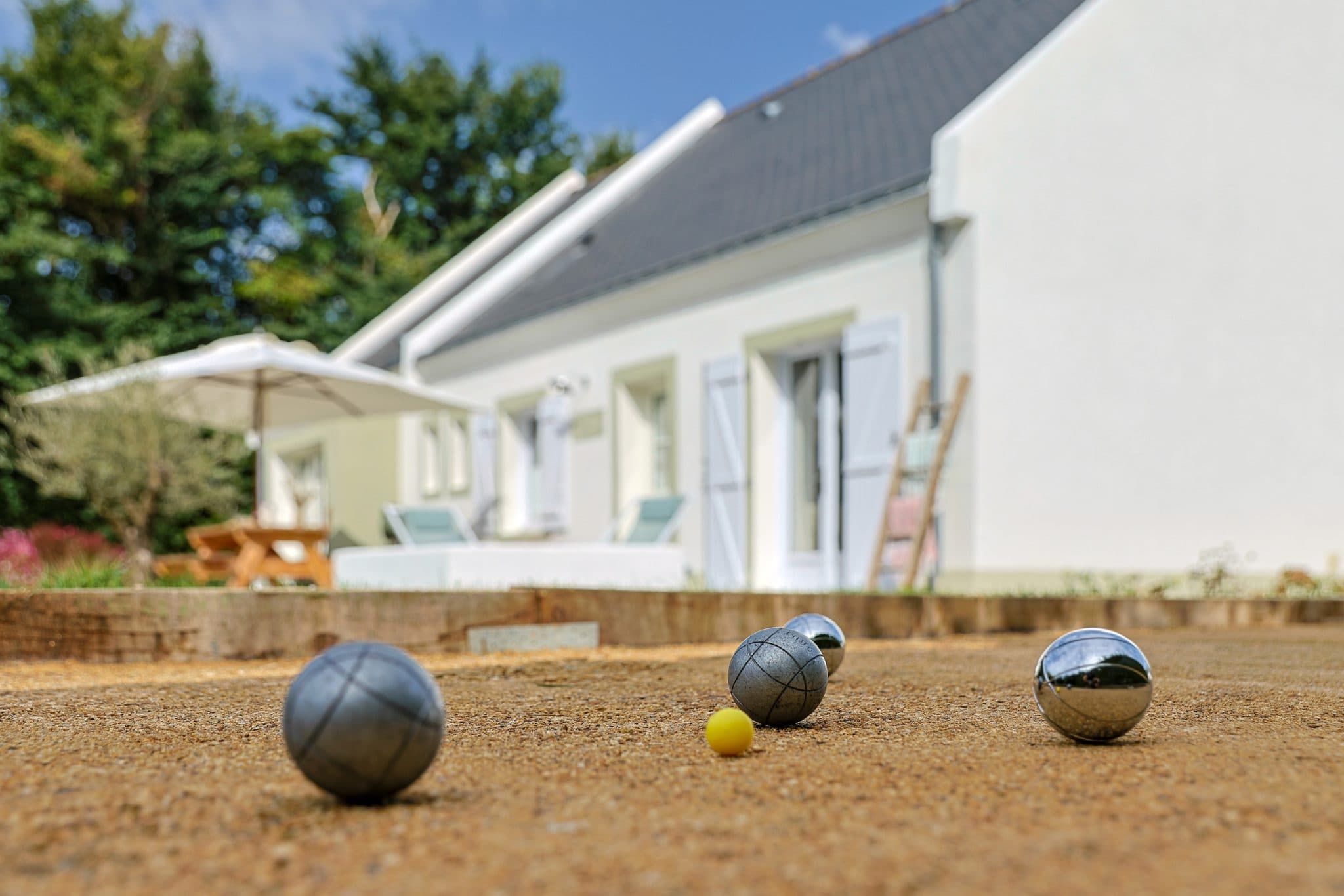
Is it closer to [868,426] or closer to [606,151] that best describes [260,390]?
[868,426]

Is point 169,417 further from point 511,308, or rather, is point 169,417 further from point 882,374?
point 882,374

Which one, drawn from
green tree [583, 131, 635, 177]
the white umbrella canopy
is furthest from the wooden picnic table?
green tree [583, 131, 635, 177]

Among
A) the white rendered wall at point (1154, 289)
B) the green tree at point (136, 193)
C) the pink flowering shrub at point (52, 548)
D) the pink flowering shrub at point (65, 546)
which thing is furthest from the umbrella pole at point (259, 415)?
the green tree at point (136, 193)

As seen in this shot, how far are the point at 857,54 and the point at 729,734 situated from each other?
46.1ft

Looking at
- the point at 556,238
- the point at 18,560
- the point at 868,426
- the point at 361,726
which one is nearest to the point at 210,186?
the point at 556,238

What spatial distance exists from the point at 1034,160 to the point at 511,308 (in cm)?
801

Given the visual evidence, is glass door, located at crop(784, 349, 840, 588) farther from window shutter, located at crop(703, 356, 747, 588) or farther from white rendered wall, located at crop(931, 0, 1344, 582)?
white rendered wall, located at crop(931, 0, 1344, 582)

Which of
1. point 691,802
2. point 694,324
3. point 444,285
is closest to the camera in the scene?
point 691,802

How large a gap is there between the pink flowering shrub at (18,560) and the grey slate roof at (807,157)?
5889 mm

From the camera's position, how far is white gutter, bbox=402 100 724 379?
18172 millimetres

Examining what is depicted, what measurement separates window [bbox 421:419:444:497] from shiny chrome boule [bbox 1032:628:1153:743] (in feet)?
53.2

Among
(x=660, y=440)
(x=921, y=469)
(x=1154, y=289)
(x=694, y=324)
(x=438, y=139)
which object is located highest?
(x=438, y=139)

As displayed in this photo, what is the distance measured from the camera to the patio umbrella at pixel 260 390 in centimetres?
1241

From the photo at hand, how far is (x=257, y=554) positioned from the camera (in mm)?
11602
